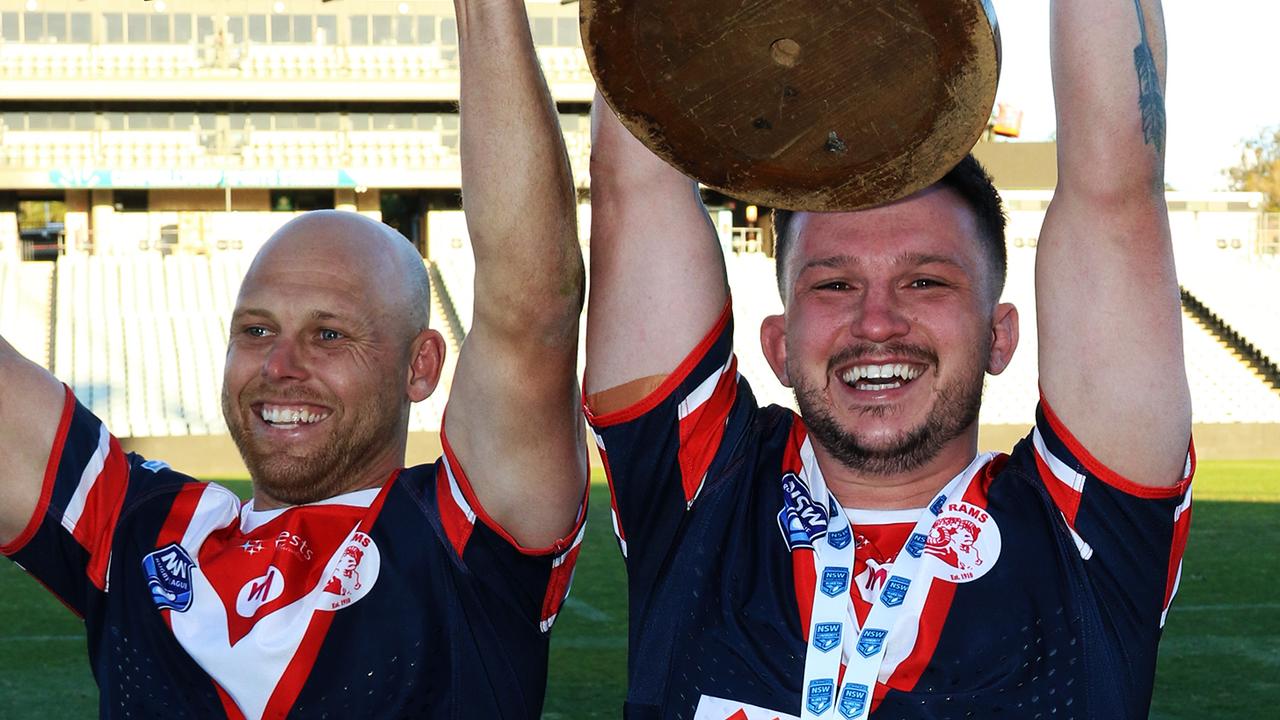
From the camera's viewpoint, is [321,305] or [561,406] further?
[321,305]

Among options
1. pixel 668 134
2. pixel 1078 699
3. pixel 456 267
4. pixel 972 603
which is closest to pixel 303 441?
pixel 668 134

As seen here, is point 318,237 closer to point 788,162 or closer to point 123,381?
point 788,162

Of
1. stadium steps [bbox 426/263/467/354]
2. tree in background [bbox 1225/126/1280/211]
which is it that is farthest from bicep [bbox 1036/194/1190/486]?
tree in background [bbox 1225/126/1280/211]

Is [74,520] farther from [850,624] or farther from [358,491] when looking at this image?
[850,624]

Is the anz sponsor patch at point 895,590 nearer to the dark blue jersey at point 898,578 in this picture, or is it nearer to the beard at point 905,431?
the dark blue jersey at point 898,578

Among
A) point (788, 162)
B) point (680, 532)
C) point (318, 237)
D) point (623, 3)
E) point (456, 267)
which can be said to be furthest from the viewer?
point (456, 267)

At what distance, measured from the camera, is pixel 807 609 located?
208cm

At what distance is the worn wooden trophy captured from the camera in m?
1.82

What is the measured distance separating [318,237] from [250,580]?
61 centimetres

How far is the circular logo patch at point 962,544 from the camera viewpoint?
2.08 metres

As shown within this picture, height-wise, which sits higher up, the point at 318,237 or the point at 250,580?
the point at 318,237

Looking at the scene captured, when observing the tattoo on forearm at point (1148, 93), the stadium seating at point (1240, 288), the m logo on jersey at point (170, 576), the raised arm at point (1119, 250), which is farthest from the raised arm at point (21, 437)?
the stadium seating at point (1240, 288)

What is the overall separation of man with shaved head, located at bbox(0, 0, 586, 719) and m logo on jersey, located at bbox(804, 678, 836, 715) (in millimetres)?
534

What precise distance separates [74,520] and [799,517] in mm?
1239
